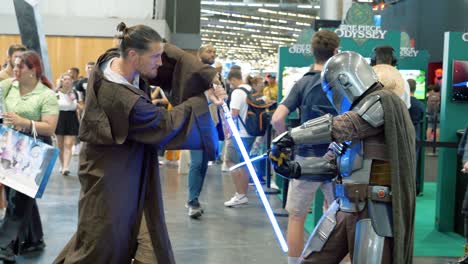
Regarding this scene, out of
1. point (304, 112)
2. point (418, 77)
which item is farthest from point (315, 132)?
A: point (418, 77)

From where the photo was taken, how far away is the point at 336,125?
3459 millimetres

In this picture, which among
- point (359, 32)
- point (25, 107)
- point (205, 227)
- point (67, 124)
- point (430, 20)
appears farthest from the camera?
point (430, 20)

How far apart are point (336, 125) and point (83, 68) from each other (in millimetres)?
15940

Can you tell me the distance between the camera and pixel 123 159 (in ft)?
12.2

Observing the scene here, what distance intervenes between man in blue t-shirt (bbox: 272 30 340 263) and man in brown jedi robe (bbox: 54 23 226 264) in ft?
4.71

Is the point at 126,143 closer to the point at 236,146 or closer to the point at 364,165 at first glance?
the point at 364,165

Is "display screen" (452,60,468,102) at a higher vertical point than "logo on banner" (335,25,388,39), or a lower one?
lower

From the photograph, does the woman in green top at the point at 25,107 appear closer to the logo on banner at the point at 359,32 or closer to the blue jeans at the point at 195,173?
the blue jeans at the point at 195,173

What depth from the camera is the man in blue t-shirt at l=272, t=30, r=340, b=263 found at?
5125mm

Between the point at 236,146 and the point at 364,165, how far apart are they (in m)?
5.31

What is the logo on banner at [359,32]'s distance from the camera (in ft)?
32.9

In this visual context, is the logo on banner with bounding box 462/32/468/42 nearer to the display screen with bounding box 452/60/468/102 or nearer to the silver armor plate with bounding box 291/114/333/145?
the display screen with bounding box 452/60/468/102

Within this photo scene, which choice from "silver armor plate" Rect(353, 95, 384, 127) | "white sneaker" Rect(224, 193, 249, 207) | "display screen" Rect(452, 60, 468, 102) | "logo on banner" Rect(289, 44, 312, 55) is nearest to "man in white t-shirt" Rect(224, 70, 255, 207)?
"white sneaker" Rect(224, 193, 249, 207)

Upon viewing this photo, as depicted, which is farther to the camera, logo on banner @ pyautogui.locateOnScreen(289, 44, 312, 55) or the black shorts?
the black shorts
